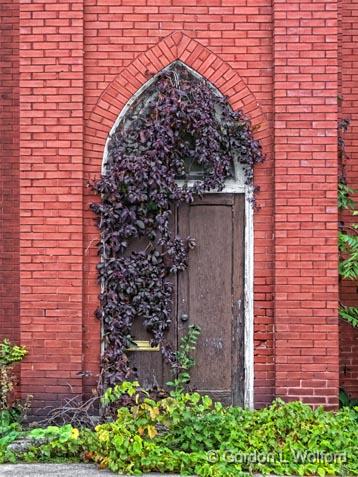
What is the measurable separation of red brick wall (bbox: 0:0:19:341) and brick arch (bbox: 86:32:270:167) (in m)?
0.95

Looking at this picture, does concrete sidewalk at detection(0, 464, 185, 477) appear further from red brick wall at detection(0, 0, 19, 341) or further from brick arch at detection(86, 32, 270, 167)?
brick arch at detection(86, 32, 270, 167)

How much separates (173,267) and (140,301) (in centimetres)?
46

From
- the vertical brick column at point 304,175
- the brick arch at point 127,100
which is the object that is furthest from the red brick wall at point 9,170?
the vertical brick column at point 304,175

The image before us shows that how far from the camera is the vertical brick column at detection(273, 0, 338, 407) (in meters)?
6.24

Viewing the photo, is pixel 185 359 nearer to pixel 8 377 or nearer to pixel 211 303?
pixel 211 303

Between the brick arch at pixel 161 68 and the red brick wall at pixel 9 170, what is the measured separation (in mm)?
954

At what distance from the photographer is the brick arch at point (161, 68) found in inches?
253

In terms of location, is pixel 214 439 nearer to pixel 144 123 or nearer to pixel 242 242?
pixel 242 242

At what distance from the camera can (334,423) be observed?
222 inches

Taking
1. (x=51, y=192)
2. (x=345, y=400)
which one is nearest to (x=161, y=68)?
(x=51, y=192)

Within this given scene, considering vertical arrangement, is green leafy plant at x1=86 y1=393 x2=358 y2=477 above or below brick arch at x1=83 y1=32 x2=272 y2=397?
below

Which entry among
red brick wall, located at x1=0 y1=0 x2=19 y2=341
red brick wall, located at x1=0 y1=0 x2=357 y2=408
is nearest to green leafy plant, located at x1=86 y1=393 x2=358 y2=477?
red brick wall, located at x1=0 y1=0 x2=357 y2=408

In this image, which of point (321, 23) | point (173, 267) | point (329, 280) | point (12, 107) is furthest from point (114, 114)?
point (329, 280)

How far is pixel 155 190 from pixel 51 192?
100 cm
